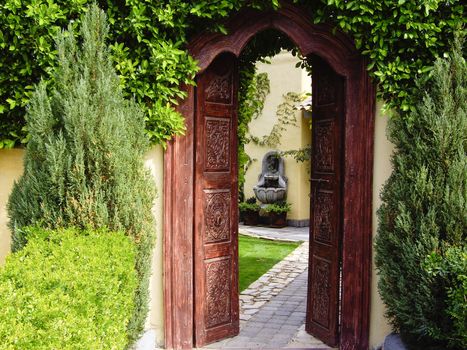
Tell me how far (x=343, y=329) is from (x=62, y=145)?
9.33 ft

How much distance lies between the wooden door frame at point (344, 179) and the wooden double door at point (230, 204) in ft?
0.48

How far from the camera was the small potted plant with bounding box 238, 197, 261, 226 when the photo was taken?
1352cm

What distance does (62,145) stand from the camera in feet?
11.8

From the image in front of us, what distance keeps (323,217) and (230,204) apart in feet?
3.07

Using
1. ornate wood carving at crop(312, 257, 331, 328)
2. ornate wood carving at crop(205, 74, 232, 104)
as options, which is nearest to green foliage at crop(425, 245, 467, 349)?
ornate wood carving at crop(312, 257, 331, 328)

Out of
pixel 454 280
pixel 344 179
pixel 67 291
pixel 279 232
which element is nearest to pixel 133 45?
pixel 344 179

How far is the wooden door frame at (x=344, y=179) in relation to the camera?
4.31 metres

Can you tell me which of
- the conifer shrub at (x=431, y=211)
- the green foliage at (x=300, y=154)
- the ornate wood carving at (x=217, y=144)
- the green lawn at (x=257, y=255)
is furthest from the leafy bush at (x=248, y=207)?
the conifer shrub at (x=431, y=211)

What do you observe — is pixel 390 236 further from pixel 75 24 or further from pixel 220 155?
pixel 75 24

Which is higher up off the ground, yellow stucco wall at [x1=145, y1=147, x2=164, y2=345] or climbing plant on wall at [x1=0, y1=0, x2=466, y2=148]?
climbing plant on wall at [x1=0, y1=0, x2=466, y2=148]

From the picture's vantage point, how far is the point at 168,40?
170 inches

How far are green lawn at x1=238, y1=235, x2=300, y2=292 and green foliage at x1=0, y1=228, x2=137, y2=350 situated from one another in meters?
3.80

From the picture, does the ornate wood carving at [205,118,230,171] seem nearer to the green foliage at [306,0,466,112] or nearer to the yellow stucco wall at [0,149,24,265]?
the green foliage at [306,0,466,112]

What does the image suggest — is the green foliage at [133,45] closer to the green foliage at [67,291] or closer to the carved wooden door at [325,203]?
the carved wooden door at [325,203]
